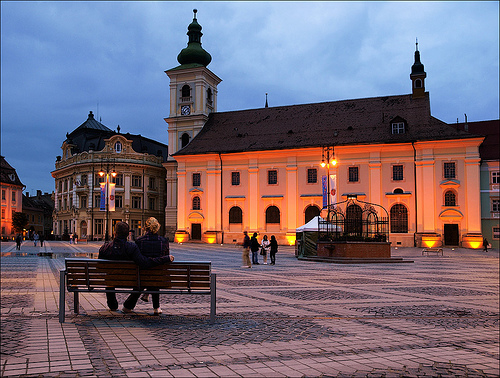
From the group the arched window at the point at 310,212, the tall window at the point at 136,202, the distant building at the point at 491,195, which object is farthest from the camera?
the tall window at the point at 136,202

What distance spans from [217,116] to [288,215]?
56.6ft

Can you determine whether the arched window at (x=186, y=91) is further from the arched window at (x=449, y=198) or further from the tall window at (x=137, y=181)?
the arched window at (x=449, y=198)

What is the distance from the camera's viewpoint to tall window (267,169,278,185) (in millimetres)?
57000

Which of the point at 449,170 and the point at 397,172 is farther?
the point at 397,172

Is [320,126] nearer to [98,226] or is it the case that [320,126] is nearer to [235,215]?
[235,215]

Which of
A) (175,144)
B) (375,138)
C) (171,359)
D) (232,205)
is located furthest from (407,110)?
(171,359)

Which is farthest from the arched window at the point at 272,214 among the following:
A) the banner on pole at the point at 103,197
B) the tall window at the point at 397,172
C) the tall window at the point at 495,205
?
the tall window at the point at 495,205

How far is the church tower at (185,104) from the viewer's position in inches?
2532

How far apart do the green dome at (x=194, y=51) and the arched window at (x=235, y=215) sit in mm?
21205

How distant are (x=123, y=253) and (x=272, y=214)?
48.3 m

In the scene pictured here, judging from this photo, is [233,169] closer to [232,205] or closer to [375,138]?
[232,205]


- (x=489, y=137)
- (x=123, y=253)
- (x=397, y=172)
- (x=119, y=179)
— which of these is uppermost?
(x=489, y=137)

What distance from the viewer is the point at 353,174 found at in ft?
178

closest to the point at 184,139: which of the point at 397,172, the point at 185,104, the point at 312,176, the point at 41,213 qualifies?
the point at 185,104
